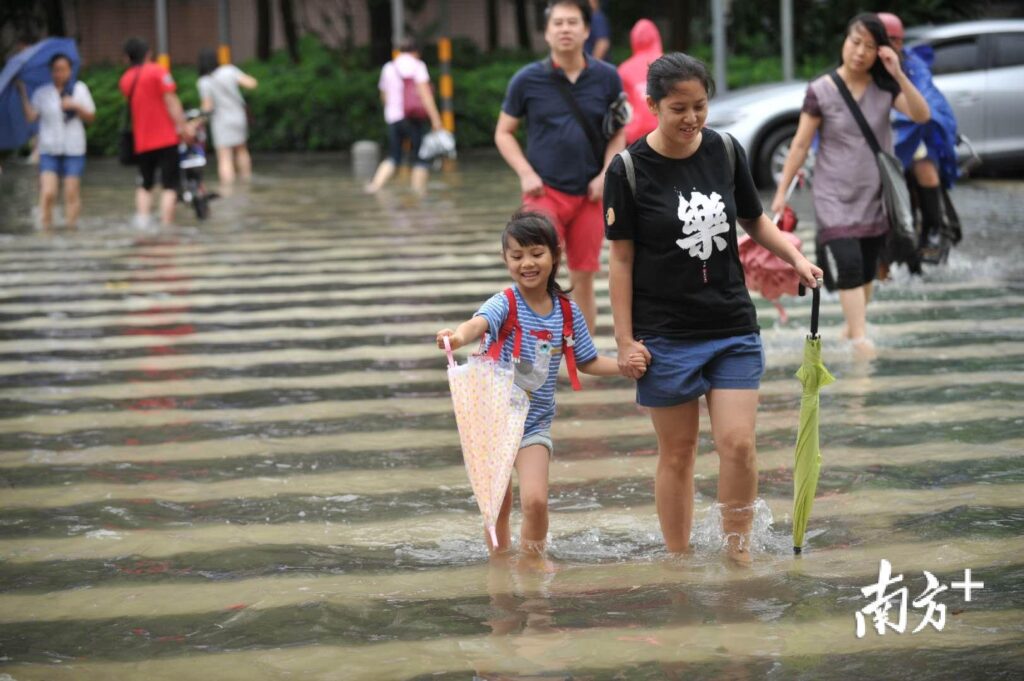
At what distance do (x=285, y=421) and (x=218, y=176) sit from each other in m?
15.6

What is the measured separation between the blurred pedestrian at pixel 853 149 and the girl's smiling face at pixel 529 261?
3.09 meters

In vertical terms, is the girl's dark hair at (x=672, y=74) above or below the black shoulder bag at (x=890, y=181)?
above

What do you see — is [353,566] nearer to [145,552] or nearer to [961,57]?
[145,552]

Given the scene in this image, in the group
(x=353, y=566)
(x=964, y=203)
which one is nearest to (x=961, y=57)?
(x=964, y=203)

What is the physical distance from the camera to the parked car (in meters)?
16.5

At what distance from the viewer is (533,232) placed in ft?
16.9

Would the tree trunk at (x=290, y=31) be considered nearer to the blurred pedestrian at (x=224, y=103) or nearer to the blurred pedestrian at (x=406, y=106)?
the blurred pedestrian at (x=224, y=103)

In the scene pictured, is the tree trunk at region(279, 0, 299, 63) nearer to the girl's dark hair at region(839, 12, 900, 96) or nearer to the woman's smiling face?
the girl's dark hair at region(839, 12, 900, 96)

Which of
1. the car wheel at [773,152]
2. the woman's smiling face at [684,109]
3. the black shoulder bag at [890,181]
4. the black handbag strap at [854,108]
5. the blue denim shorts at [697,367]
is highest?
the woman's smiling face at [684,109]

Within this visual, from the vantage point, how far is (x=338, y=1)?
39.3 metres

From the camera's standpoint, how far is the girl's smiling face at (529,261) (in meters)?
5.16

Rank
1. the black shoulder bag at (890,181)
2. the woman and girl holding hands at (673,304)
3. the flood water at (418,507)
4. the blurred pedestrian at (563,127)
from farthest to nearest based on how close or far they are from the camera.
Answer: the black shoulder bag at (890,181) → the blurred pedestrian at (563,127) → the woman and girl holding hands at (673,304) → the flood water at (418,507)

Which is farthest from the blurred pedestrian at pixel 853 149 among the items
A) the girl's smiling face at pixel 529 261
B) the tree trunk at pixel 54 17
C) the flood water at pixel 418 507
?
the tree trunk at pixel 54 17

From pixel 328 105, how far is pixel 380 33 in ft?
14.4
